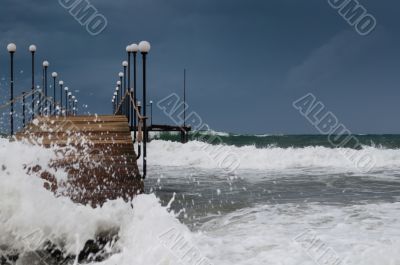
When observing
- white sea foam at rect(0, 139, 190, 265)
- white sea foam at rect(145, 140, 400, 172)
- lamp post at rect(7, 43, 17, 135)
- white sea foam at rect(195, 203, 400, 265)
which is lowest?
white sea foam at rect(195, 203, 400, 265)

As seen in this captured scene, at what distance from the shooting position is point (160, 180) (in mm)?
16375

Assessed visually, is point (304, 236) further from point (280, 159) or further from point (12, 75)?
point (12, 75)

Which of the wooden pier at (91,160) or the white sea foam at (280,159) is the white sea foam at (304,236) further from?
the white sea foam at (280,159)

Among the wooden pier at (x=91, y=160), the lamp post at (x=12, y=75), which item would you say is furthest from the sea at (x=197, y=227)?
the lamp post at (x=12, y=75)

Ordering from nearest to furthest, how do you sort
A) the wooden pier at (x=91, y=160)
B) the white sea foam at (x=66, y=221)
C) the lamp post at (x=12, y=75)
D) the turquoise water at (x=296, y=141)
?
the white sea foam at (x=66, y=221) < the wooden pier at (x=91, y=160) < the lamp post at (x=12, y=75) < the turquoise water at (x=296, y=141)

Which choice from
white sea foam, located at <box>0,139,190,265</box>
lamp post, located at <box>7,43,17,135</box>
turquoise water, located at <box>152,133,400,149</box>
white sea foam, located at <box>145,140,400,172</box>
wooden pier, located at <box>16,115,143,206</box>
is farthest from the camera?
turquoise water, located at <box>152,133,400,149</box>

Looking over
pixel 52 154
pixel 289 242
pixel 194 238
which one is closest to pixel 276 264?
pixel 289 242

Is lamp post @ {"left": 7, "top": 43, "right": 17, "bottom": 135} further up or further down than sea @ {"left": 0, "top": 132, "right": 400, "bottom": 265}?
further up

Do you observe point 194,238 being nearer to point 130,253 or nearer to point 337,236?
point 130,253

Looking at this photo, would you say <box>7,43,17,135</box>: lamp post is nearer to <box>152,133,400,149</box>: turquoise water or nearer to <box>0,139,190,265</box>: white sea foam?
<box>0,139,190,265</box>: white sea foam

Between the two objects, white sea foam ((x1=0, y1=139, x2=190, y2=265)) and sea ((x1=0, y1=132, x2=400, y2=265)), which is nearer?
sea ((x1=0, y1=132, x2=400, y2=265))

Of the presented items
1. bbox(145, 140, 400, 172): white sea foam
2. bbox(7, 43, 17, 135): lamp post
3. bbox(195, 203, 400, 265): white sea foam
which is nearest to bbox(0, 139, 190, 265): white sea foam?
bbox(195, 203, 400, 265): white sea foam

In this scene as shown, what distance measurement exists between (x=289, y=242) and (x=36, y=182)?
416 cm

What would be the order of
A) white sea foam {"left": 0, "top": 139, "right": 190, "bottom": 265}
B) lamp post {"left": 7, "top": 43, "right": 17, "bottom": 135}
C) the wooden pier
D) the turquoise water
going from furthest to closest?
the turquoise water → lamp post {"left": 7, "top": 43, "right": 17, "bottom": 135} → the wooden pier → white sea foam {"left": 0, "top": 139, "right": 190, "bottom": 265}
